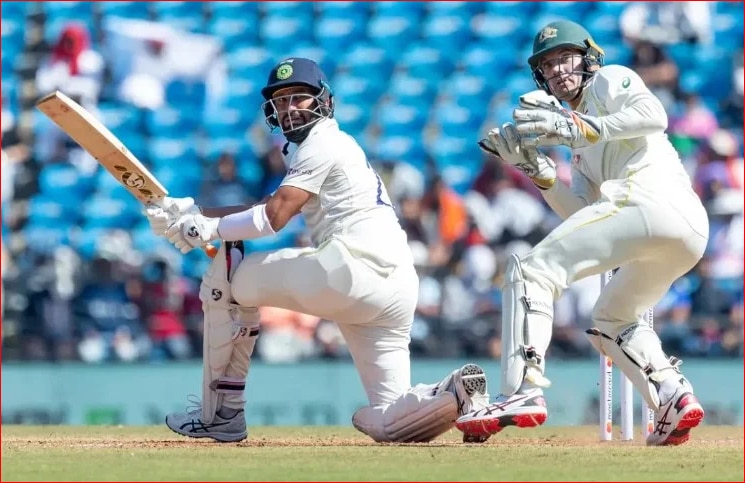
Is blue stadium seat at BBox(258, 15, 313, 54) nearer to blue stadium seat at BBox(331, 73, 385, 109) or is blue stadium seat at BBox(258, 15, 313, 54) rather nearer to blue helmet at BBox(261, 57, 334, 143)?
blue stadium seat at BBox(331, 73, 385, 109)

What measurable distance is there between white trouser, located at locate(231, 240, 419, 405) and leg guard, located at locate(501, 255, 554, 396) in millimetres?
670

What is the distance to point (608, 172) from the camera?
6262 millimetres

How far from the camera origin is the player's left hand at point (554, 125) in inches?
229

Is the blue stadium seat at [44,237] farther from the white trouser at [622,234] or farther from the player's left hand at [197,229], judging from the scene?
the white trouser at [622,234]

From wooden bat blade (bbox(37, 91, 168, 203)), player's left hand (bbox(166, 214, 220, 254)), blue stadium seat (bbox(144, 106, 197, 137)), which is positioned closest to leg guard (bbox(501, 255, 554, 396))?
player's left hand (bbox(166, 214, 220, 254))

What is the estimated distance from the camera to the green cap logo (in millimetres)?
6426

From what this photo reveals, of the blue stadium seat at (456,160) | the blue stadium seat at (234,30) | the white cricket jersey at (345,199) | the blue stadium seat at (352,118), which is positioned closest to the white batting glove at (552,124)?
the white cricket jersey at (345,199)

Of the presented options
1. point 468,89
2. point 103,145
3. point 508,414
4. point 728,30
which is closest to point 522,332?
point 508,414

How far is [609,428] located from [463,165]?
599 centimetres

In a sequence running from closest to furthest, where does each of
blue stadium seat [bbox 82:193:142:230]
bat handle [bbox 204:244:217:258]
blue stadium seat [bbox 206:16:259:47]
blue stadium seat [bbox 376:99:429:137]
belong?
bat handle [bbox 204:244:217:258]
blue stadium seat [bbox 82:193:142:230]
blue stadium seat [bbox 376:99:429:137]
blue stadium seat [bbox 206:16:259:47]

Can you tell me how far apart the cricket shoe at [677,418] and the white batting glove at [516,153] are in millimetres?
1136

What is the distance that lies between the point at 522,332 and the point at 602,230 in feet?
1.82

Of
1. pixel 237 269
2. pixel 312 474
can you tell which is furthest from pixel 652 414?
pixel 312 474

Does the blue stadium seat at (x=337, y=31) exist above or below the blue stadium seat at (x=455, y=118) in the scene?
above
